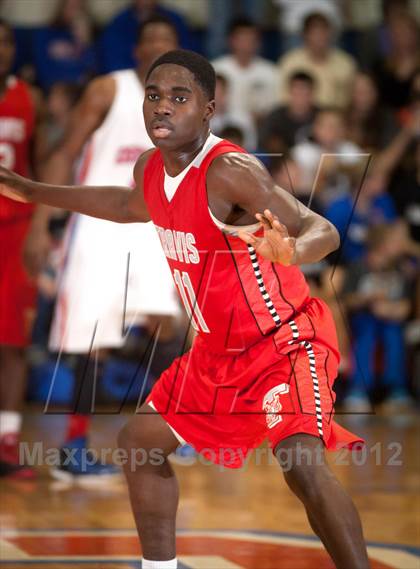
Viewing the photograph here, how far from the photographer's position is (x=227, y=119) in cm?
1027

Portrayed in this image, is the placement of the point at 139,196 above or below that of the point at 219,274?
above

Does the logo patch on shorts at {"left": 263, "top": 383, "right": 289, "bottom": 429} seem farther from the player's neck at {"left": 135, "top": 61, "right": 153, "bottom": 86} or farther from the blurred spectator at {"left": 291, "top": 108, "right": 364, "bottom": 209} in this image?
the blurred spectator at {"left": 291, "top": 108, "right": 364, "bottom": 209}

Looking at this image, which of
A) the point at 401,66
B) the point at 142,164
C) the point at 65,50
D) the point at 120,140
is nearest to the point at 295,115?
the point at 401,66

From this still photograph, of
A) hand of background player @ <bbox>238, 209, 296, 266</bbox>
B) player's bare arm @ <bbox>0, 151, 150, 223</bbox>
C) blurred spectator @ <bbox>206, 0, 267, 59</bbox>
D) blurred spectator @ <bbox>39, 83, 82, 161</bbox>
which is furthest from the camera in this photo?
blurred spectator @ <bbox>206, 0, 267, 59</bbox>

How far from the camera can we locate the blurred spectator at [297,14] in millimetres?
11852

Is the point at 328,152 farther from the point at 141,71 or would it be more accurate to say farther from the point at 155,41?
Answer: the point at 155,41

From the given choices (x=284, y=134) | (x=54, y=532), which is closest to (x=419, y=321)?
(x=284, y=134)

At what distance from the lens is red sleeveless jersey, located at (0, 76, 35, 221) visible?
7246 millimetres

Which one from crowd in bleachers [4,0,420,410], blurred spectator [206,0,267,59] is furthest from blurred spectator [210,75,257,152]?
blurred spectator [206,0,267,59]

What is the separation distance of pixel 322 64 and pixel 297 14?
780 millimetres

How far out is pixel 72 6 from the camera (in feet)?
38.6

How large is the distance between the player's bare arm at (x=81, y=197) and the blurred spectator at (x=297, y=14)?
7434 millimetres

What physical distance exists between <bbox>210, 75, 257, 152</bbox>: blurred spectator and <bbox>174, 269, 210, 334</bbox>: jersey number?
515cm

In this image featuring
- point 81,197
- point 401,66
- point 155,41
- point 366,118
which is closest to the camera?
point 81,197
